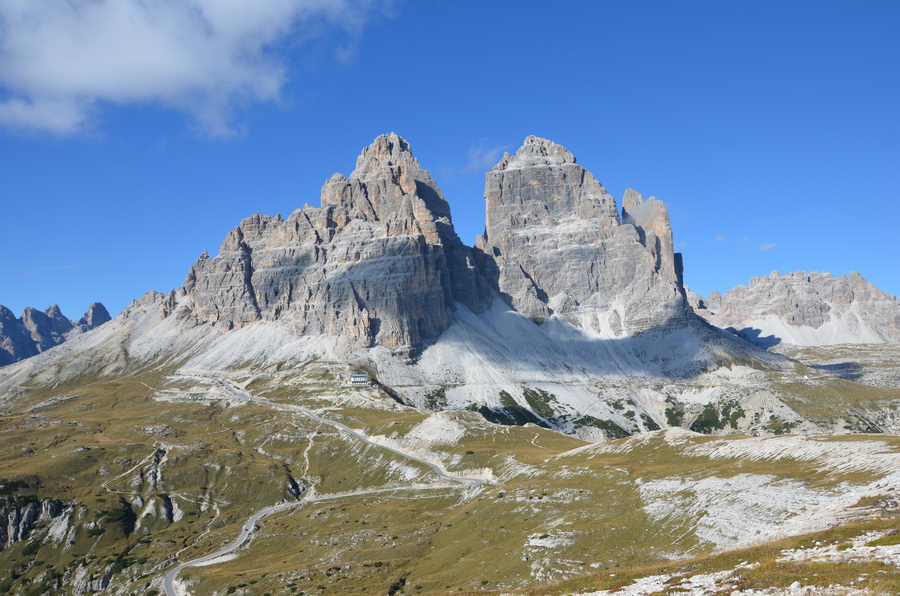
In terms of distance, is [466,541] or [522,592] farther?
[466,541]

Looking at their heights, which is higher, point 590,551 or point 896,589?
point 896,589

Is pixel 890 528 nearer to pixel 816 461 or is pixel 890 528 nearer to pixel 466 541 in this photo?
pixel 816 461

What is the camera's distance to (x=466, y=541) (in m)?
117

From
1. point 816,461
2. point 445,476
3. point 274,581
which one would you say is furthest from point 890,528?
point 445,476

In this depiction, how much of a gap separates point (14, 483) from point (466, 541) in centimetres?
15579

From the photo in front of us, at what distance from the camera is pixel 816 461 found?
332 feet

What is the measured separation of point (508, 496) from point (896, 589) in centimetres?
9213

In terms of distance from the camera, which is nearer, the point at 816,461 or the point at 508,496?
the point at 816,461

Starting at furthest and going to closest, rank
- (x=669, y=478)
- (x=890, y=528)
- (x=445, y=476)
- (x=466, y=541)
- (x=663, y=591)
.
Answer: (x=445, y=476) → (x=466, y=541) → (x=669, y=478) → (x=890, y=528) → (x=663, y=591)

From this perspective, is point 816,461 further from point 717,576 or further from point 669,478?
point 717,576

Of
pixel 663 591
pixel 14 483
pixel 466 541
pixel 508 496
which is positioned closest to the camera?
pixel 663 591

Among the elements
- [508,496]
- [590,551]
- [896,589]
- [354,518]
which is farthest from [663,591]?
[354,518]

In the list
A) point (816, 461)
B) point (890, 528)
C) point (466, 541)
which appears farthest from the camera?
point (466, 541)

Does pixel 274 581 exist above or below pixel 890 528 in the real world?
below
